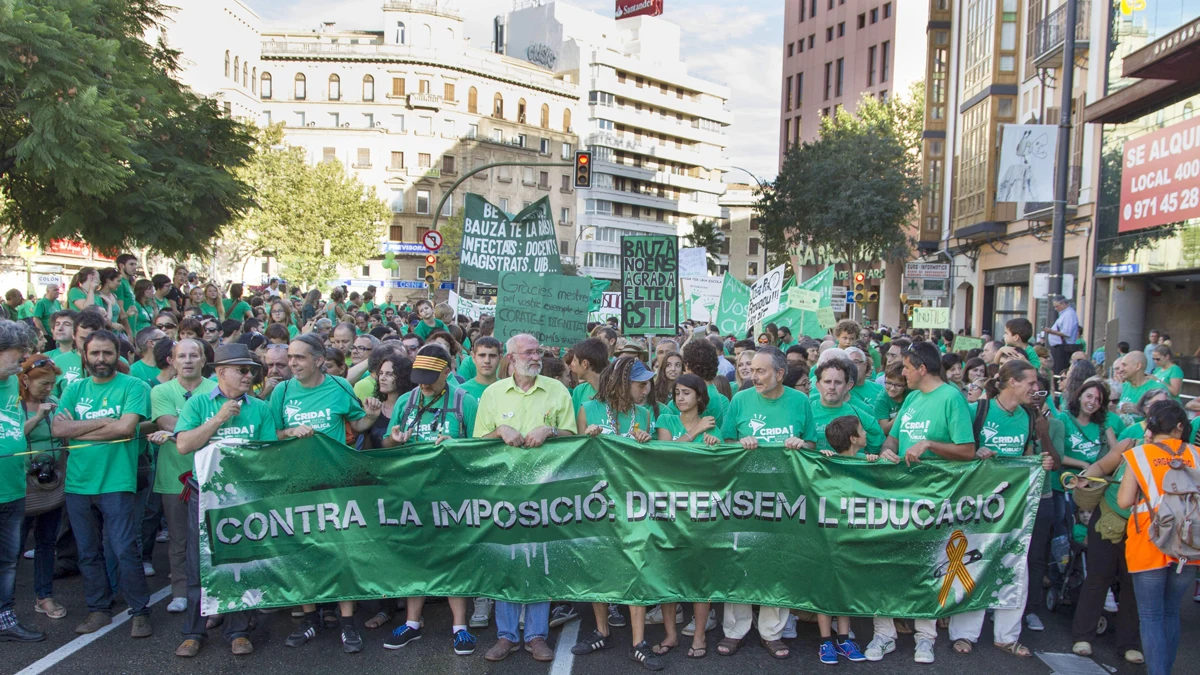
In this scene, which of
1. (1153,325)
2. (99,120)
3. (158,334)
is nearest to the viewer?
(158,334)

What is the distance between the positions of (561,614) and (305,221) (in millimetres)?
49247

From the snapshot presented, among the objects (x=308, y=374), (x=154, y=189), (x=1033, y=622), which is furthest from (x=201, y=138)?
(x=1033, y=622)

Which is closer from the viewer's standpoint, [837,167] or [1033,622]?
[1033,622]

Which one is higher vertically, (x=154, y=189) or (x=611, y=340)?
(x=154, y=189)

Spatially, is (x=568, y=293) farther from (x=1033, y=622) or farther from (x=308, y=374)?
(x=1033, y=622)

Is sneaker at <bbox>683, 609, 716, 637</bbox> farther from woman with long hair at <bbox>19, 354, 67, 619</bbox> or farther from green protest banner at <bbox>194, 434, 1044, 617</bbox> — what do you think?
woman with long hair at <bbox>19, 354, 67, 619</bbox>

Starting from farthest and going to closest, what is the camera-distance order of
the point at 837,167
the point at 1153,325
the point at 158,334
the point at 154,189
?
the point at 837,167, the point at 1153,325, the point at 154,189, the point at 158,334

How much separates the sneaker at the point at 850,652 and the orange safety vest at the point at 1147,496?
162 centimetres

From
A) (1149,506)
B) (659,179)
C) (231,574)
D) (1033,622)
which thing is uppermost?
(659,179)

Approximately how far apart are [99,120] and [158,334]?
6.79m

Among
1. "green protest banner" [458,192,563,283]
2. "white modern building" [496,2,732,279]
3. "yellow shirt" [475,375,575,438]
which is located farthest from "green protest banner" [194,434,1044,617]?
"white modern building" [496,2,732,279]

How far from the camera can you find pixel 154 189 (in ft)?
54.9

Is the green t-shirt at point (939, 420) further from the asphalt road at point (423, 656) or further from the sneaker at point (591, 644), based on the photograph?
the sneaker at point (591, 644)

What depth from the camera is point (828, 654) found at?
5.90 m
